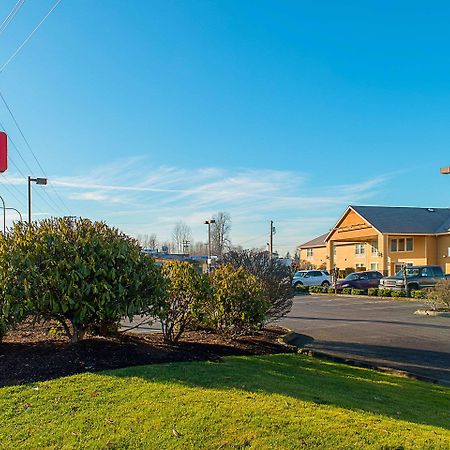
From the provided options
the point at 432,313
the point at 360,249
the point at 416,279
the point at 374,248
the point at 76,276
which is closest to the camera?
the point at 76,276

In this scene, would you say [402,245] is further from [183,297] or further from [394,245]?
[183,297]

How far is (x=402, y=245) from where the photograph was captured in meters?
39.6

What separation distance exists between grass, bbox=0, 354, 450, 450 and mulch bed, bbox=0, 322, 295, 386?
1.50 feet

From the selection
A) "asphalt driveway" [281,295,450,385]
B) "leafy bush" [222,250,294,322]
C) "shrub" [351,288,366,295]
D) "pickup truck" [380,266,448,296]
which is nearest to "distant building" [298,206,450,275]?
"pickup truck" [380,266,448,296]

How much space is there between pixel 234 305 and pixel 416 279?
23268 mm

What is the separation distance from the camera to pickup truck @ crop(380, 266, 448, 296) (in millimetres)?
27828

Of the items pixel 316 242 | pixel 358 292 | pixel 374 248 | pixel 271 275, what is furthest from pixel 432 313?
pixel 316 242

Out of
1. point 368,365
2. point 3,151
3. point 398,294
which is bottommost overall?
point 398,294

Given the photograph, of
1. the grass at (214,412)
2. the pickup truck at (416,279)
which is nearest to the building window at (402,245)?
the pickup truck at (416,279)

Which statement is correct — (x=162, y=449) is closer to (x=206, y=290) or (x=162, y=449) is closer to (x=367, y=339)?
(x=206, y=290)

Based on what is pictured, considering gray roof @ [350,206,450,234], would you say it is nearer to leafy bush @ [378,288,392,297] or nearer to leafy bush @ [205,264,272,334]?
leafy bush @ [378,288,392,297]

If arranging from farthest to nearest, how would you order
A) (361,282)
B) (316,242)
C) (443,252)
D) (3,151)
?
1. (316,242)
2. (443,252)
3. (361,282)
4. (3,151)

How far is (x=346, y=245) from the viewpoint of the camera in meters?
47.6

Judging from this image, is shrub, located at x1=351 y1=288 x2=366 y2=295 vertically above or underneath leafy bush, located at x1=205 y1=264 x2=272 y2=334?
underneath
